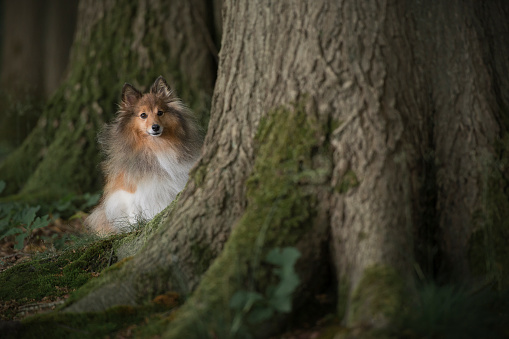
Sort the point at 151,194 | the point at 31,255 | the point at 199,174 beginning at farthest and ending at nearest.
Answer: the point at 151,194
the point at 31,255
the point at 199,174

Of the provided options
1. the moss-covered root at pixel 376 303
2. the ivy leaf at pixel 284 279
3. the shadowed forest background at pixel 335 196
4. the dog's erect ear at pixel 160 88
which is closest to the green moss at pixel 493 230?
the shadowed forest background at pixel 335 196

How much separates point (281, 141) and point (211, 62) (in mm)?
4088

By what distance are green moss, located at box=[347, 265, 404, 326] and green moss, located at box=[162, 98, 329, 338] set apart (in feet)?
1.37

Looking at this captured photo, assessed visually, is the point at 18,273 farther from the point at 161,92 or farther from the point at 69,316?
the point at 161,92

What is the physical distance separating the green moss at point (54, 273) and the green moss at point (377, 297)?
207 centimetres

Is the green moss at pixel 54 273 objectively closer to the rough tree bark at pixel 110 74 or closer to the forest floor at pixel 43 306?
the forest floor at pixel 43 306

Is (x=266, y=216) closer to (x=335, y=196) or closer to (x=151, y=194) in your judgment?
(x=335, y=196)

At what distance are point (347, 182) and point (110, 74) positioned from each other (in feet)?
15.3

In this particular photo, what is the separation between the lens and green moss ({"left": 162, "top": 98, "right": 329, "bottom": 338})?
2.56 meters

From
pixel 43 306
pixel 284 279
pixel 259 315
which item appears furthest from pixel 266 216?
pixel 43 306

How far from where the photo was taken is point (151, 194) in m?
5.32

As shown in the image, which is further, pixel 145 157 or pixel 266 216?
pixel 145 157

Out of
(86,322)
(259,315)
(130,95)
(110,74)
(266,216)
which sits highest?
(110,74)

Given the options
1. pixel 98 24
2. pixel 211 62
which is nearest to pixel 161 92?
pixel 211 62
